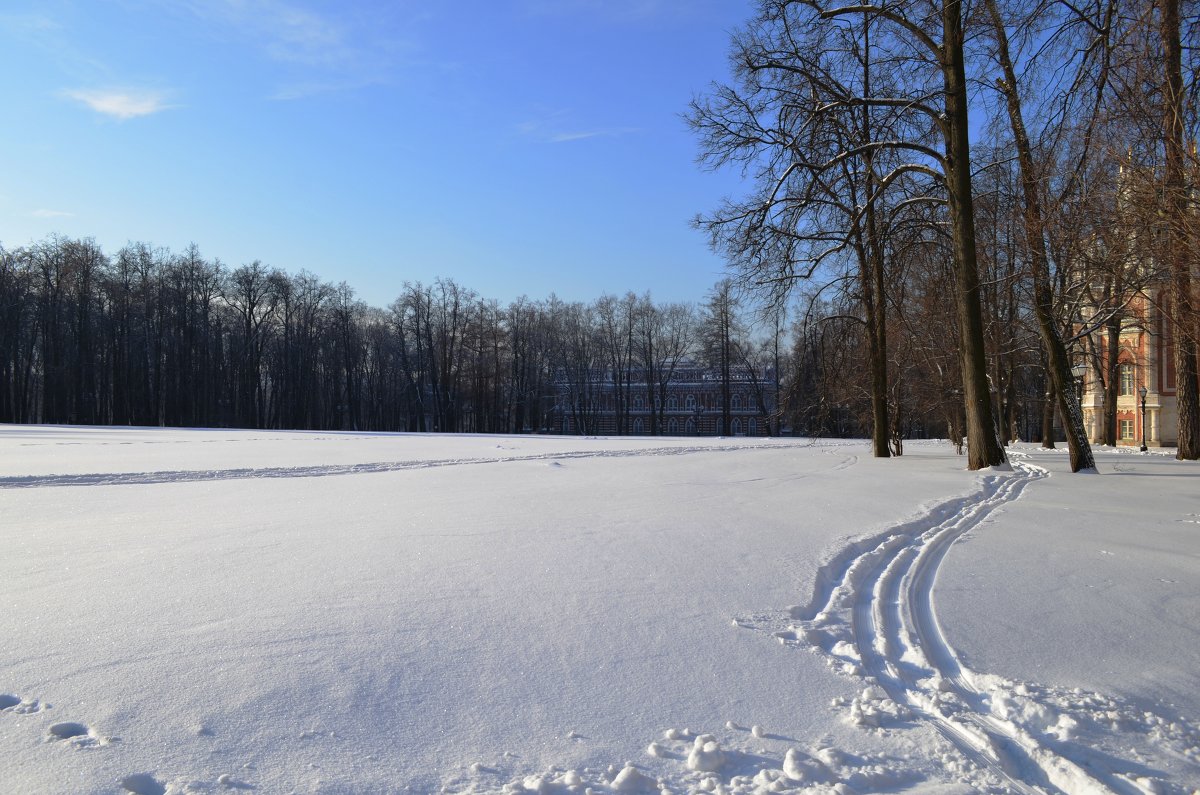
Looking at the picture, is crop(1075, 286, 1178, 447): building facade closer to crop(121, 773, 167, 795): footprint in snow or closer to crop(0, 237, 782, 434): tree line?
crop(0, 237, 782, 434): tree line

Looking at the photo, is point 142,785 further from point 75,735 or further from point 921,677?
point 921,677

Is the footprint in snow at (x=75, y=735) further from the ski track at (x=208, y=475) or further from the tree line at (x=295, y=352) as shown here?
the tree line at (x=295, y=352)

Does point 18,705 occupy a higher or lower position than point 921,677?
higher

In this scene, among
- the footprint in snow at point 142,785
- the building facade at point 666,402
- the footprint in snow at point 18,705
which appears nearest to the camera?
the footprint in snow at point 142,785

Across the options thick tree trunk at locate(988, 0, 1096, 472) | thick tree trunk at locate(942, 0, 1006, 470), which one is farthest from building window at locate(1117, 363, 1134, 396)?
thick tree trunk at locate(942, 0, 1006, 470)

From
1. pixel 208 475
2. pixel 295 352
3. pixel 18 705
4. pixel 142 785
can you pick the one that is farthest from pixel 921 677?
pixel 295 352

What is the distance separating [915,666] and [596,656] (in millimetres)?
1632

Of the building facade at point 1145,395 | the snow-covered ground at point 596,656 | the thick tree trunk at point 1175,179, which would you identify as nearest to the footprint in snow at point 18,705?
the snow-covered ground at point 596,656

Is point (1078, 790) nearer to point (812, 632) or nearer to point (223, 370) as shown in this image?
point (812, 632)

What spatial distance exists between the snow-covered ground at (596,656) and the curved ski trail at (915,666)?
18 mm

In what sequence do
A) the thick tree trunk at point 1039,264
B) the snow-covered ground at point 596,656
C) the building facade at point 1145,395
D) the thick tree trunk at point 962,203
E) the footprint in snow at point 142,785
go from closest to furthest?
the footprint in snow at point 142,785
the snow-covered ground at point 596,656
the thick tree trunk at point 1039,264
the thick tree trunk at point 962,203
the building facade at point 1145,395

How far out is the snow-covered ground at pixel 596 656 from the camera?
2.98 meters

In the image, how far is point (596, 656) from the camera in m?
4.09

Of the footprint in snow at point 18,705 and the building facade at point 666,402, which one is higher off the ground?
the building facade at point 666,402
